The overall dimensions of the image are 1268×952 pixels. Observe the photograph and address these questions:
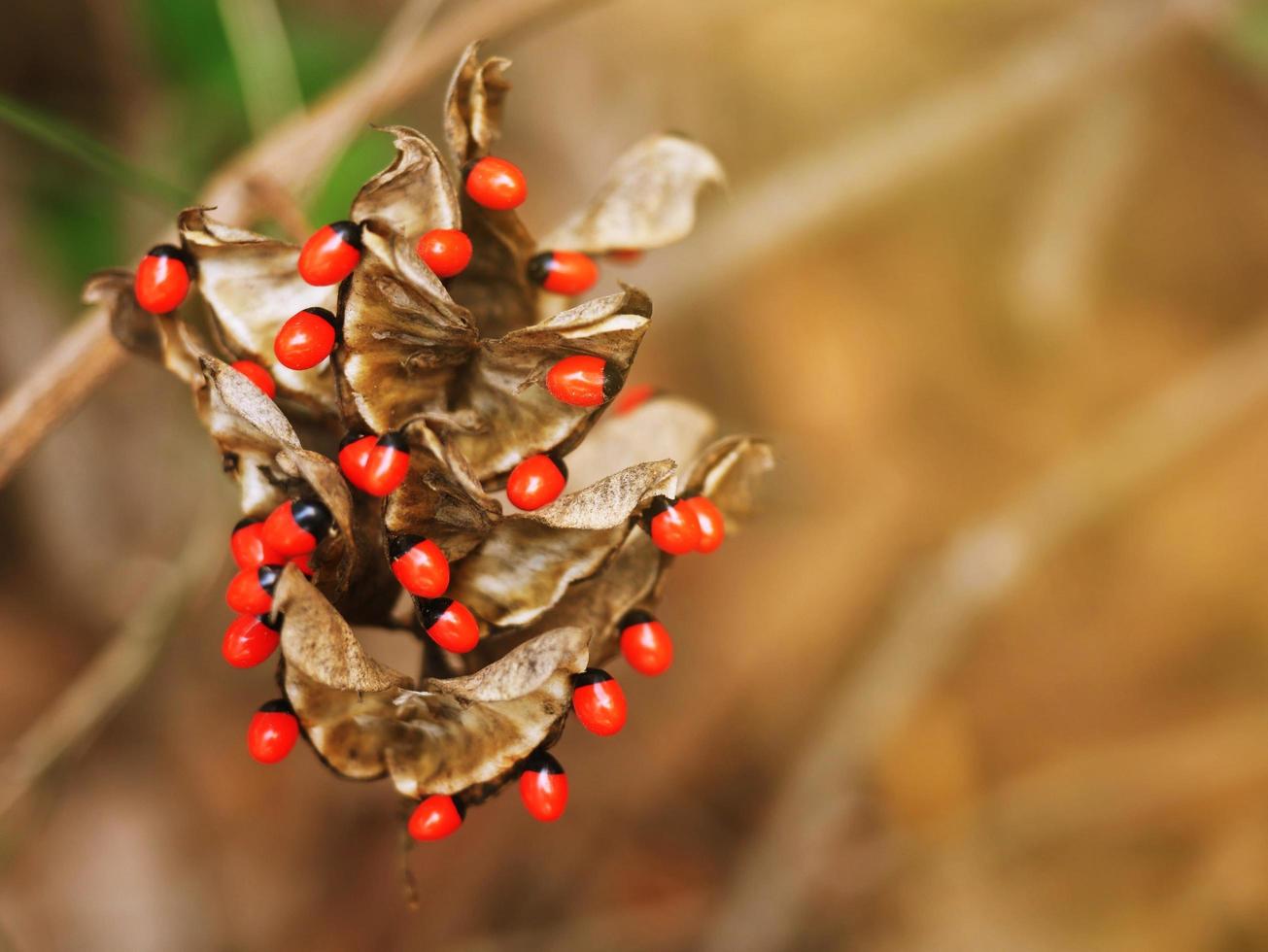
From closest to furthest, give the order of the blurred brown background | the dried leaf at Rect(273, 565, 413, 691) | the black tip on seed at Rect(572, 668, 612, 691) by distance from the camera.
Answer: the dried leaf at Rect(273, 565, 413, 691) → the black tip on seed at Rect(572, 668, 612, 691) → the blurred brown background

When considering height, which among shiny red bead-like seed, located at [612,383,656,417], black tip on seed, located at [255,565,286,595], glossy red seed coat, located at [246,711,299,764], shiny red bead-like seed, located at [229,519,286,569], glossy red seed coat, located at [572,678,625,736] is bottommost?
glossy red seed coat, located at [246,711,299,764]

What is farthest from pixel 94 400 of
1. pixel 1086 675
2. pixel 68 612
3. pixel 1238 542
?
pixel 1238 542

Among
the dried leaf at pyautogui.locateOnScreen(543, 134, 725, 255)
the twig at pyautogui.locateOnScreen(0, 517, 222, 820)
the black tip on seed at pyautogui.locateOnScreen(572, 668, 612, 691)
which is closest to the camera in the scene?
the black tip on seed at pyautogui.locateOnScreen(572, 668, 612, 691)

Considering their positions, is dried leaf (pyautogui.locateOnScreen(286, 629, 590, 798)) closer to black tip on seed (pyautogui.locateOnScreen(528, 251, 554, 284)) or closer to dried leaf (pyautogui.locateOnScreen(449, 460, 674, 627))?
dried leaf (pyautogui.locateOnScreen(449, 460, 674, 627))

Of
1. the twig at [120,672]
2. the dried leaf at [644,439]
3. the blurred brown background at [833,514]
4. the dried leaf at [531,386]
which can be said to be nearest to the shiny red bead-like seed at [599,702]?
the dried leaf at [531,386]

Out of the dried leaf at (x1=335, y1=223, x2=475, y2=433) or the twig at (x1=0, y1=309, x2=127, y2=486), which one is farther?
the twig at (x1=0, y1=309, x2=127, y2=486)

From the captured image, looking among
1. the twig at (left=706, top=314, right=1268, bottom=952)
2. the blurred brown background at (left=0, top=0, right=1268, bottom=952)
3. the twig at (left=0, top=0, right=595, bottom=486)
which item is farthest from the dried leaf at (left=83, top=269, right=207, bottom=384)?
the twig at (left=706, top=314, right=1268, bottom=952)

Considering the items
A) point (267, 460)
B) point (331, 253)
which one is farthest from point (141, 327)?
point (331, 253)
